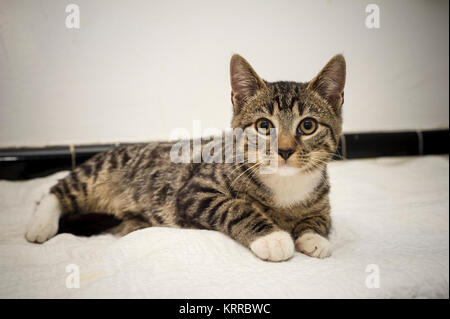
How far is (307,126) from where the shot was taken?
0.80 meters

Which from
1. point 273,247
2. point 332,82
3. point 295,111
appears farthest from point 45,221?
point 332,82

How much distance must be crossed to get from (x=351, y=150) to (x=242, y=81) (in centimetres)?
121

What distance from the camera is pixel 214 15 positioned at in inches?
30.5

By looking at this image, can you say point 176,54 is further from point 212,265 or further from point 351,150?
point 351,150

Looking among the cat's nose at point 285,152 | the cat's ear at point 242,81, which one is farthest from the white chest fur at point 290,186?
the cat's ear at point 242,81

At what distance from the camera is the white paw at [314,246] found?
2.54ft

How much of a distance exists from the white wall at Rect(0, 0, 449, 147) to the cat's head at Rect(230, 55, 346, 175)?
7 centimetres

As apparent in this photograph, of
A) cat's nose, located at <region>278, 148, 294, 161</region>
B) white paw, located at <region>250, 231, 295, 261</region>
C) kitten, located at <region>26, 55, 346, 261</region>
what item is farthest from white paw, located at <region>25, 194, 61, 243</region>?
cat's nose, located at <region>278, 148, 294, 161</region>

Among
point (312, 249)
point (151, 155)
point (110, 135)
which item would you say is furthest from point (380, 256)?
point (110, 135)

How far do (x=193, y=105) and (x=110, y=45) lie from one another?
1.85 ft

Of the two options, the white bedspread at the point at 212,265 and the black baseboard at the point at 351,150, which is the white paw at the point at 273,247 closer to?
the white bedspread at the point at 212,265

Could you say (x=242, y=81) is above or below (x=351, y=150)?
above

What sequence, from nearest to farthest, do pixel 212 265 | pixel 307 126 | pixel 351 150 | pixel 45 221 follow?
Result: pixel 212 265 → pixel 307 126 → pixel 45 221 → pixel 351 150

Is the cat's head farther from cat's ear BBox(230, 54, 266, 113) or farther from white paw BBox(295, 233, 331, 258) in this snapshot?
white paw BBox(295, 233, 331, 258)
